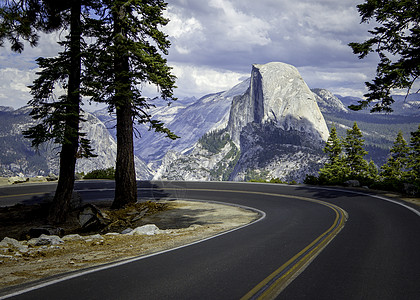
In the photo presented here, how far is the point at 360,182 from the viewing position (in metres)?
25.1

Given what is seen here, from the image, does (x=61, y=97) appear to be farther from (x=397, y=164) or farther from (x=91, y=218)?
(x=397, y=164)

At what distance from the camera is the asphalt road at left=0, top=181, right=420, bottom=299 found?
4793 millimetres

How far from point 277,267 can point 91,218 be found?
29.3 ft

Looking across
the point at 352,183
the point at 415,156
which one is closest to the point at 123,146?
the point at 352,183

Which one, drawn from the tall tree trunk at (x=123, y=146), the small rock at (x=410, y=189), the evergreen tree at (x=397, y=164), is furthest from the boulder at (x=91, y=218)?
the evergreen tree at (x=397, y=164)

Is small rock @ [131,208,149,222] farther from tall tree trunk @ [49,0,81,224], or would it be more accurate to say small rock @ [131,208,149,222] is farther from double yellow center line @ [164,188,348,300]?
double yellow center line @ [164,188,348,300]

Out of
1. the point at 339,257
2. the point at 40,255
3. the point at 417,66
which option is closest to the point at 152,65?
the point at 40,255

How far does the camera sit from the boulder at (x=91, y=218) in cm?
1262

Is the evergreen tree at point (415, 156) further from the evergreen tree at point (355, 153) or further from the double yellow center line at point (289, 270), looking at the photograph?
the double yellow center line at point (289, 270)

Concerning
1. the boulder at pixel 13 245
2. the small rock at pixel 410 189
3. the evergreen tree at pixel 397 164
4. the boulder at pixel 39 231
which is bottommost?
the boulder at pixel 39 231

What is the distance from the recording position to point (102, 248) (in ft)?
27.5

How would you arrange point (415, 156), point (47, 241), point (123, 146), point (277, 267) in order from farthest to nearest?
point (415, 156) → point (123, 146) → point (47, 241) → point (277, 267)

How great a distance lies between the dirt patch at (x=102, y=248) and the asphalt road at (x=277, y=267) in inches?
33.4

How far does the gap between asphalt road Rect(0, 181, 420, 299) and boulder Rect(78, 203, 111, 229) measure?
5.83 metres
